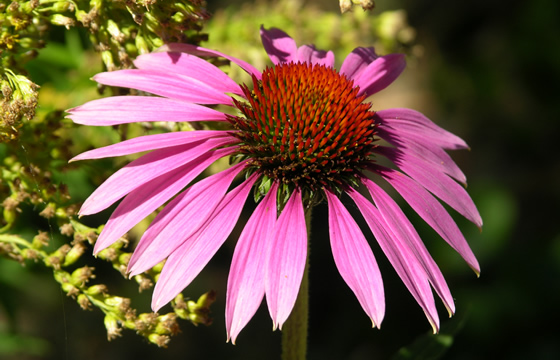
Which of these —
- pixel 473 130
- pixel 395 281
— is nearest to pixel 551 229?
pixel 473 130

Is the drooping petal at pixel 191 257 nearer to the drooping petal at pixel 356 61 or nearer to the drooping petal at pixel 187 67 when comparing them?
the drooping petal at pixel 187 67

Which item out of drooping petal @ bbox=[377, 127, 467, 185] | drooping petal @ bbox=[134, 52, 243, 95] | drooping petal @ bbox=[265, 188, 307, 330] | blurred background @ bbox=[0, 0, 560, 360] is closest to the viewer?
drooping petal @ bbox=[265, 188, 307, 330]

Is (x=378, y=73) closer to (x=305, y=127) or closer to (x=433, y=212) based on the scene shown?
(x=305, y=127)

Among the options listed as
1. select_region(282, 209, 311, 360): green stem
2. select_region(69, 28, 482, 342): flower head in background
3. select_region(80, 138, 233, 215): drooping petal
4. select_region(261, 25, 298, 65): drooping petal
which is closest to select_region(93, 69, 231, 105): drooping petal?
select_region(69, 28, 482, 342): flower head in background

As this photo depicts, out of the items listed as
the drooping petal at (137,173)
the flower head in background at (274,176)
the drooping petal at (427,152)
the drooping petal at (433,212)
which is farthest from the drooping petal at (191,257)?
the drooping petal at (427,152)

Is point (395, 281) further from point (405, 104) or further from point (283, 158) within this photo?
point (405, 104)

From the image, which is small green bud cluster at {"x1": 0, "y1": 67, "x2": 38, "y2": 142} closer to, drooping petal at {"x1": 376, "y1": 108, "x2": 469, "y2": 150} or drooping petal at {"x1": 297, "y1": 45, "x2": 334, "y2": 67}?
drooping petal at {"x1": 297, "y1": 45, "x2": 334, "y2": 67}
